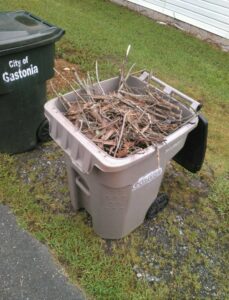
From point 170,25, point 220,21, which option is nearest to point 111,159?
point 220,21

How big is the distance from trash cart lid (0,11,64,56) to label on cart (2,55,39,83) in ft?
0.35

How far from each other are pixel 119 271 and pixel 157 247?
0.36 meters

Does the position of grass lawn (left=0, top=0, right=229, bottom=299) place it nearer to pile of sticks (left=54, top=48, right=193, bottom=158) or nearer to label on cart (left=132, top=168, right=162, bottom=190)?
label on cart (left=132, top=168, right=162, bottom=190)

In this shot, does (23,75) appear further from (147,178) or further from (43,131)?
(147,178)

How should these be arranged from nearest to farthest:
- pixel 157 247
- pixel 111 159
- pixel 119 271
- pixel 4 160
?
1. pixel 111 159
2. pixel 119 271
3. pixel 157 247
4. pixel 4 160

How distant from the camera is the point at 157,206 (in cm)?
261

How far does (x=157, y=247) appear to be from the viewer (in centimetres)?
248

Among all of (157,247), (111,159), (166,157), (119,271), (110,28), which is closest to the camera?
(111,159)

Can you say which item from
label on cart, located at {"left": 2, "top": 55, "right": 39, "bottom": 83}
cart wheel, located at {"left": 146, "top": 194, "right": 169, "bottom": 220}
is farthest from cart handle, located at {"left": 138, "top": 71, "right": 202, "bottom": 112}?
label on cart, located at {"left": 2, "top": 55, "right": 39, "bottom": 83}

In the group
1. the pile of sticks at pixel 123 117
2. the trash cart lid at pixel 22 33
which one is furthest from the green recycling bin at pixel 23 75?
the pile of sticks at pixel 123 117

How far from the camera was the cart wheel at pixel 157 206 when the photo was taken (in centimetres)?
256

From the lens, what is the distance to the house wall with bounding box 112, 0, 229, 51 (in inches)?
247

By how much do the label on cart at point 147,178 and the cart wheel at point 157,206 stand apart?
1.68ft

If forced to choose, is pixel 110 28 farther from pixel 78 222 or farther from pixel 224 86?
pixel 78 222
